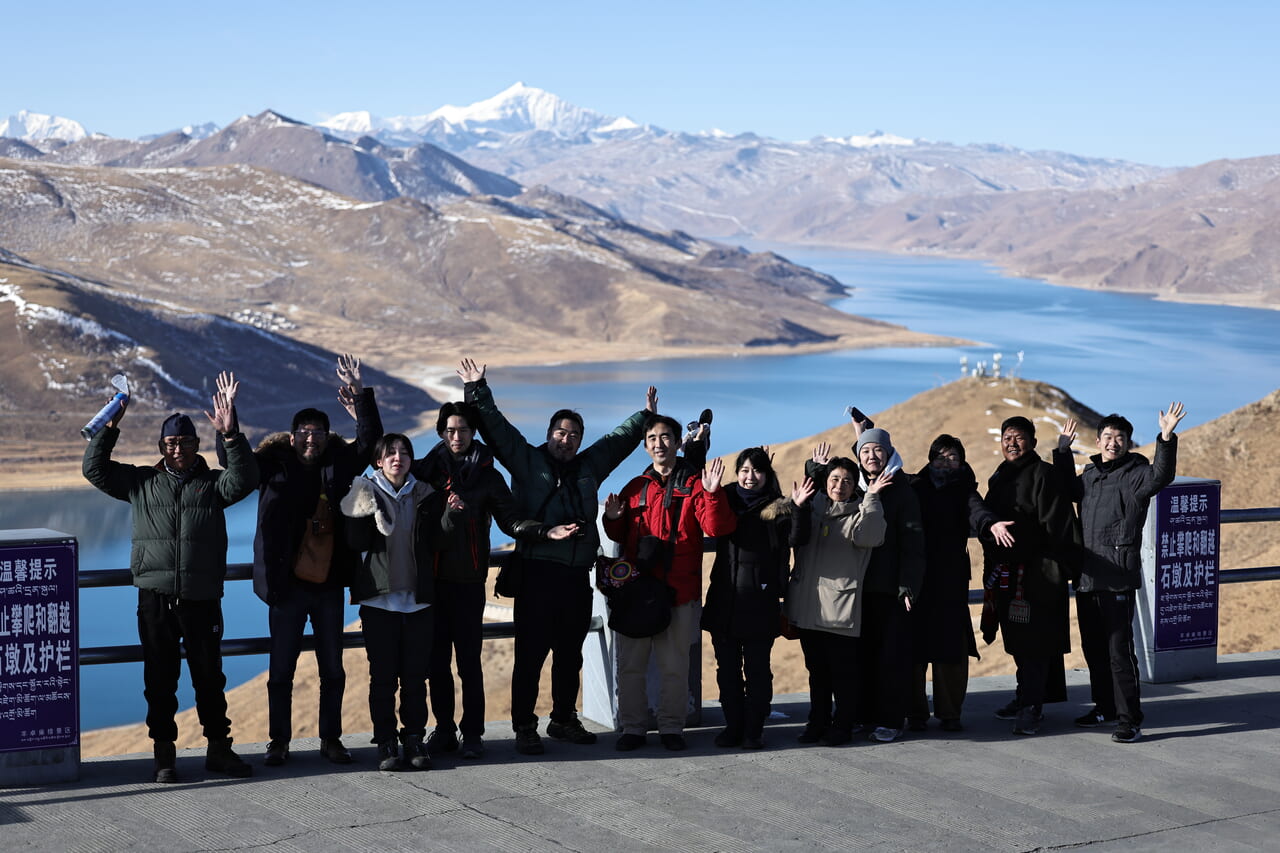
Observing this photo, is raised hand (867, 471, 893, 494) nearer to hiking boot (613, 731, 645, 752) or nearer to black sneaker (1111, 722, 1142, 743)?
hiking boot (613, 731, 645, 752)

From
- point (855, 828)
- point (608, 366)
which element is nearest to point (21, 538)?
point (855, 828)

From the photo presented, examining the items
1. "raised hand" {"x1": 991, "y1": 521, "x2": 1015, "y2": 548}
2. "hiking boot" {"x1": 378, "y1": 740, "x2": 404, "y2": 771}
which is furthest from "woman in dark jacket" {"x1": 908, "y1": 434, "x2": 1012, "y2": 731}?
"hiking boot" {"x1": 378, "y1": 740, "x2": 404, "y2": 771}

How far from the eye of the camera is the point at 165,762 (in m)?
6.56

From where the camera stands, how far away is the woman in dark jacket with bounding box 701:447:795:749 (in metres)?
7.14

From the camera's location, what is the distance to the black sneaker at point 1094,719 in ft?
25.9

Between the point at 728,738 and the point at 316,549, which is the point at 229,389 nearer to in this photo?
the point at 316,549

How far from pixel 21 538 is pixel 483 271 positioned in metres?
153

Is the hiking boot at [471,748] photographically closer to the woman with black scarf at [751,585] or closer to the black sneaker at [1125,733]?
the woman with black scarf at [751,585]

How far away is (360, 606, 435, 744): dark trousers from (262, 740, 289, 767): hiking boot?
43cm

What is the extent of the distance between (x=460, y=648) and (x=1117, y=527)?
11.2 ft

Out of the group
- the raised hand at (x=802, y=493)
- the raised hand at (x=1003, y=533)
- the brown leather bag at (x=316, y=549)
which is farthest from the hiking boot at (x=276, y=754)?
the raised hand at (x=1003, y=533)

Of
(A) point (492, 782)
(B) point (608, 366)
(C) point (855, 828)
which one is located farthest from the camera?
(B) point (608, 366)

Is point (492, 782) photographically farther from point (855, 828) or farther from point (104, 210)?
point (104, 210)

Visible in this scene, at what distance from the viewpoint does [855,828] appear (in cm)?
604
